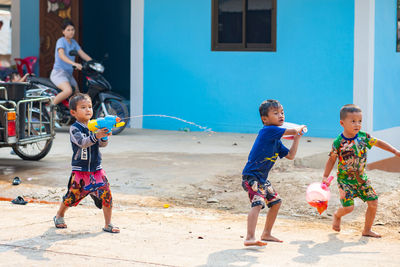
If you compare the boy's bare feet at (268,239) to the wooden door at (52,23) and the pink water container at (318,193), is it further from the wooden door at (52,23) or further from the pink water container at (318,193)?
the wooden door at (52,23)

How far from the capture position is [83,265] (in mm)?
4750

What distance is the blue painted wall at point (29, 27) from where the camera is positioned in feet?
51.0

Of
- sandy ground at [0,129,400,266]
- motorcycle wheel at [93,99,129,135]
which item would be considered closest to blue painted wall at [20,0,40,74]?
motorcycle wheel at [93,99,129,135]

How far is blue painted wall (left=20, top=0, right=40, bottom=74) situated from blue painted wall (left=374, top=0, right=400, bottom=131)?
7.66 meters

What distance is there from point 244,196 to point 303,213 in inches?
31.3

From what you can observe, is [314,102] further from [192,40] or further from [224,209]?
[224,209]

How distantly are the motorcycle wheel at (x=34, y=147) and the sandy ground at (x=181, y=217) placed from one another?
0.46 ft

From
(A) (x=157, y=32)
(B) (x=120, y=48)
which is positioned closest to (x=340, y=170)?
(A) (x=157, y=32)

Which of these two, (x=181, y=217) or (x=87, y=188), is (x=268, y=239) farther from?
(x=87, y=188)

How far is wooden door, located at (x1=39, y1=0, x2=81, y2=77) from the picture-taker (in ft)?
48.5

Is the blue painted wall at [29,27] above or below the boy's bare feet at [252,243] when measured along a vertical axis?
above

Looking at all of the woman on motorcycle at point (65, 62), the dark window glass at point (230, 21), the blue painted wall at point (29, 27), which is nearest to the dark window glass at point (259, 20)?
the dark window glass at point (230, 21)

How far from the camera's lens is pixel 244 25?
1268 centimetres

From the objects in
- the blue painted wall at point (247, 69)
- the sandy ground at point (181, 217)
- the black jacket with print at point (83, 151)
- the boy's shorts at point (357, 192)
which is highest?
A: the blue painted wall at point (247, 69)
